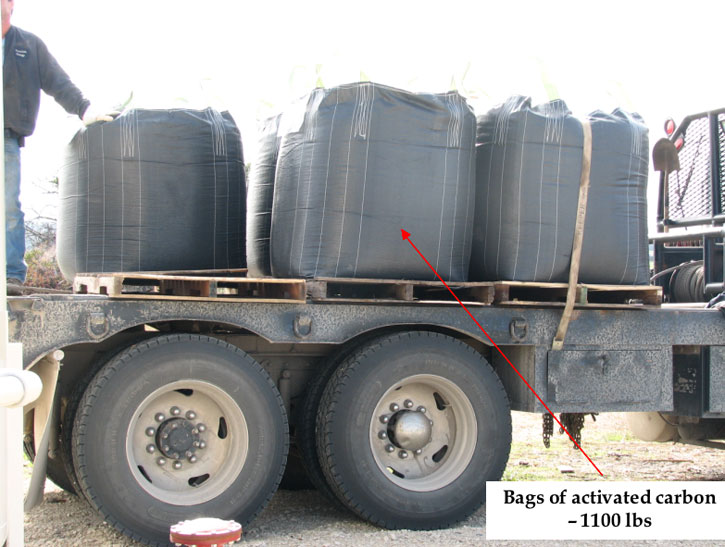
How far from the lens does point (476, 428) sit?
5.29m

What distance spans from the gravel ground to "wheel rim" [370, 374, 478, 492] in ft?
1.20

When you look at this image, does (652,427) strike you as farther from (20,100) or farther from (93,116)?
(20,100)

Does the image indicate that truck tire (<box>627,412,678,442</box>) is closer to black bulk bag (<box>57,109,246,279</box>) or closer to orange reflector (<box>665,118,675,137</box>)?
orange reflector (<box>665,118,675,137</box>)

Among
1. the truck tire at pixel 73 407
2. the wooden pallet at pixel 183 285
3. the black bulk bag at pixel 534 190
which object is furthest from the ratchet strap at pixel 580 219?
the truck tire at pixel 73 407

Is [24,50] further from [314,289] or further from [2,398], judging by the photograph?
[2,398]

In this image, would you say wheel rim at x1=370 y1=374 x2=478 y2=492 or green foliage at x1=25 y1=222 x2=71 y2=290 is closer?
wheel rim at x1=370 y1=374 x2=478 y2=492

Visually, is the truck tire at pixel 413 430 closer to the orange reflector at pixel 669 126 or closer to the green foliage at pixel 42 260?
the orange reflector at pixel 669 126

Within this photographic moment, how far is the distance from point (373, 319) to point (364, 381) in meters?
0.38

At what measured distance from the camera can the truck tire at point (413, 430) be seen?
502 cm

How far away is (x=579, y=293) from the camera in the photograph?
5527 millimetres


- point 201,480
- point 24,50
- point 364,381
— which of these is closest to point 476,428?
point 364,381

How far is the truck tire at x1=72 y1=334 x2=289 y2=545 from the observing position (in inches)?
178

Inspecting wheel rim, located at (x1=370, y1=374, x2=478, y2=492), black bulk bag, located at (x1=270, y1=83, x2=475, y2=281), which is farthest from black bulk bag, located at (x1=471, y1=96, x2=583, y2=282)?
wheel rim, located at (x1=370, y1=374, x2=478, y2=492)

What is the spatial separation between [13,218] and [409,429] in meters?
2.59
